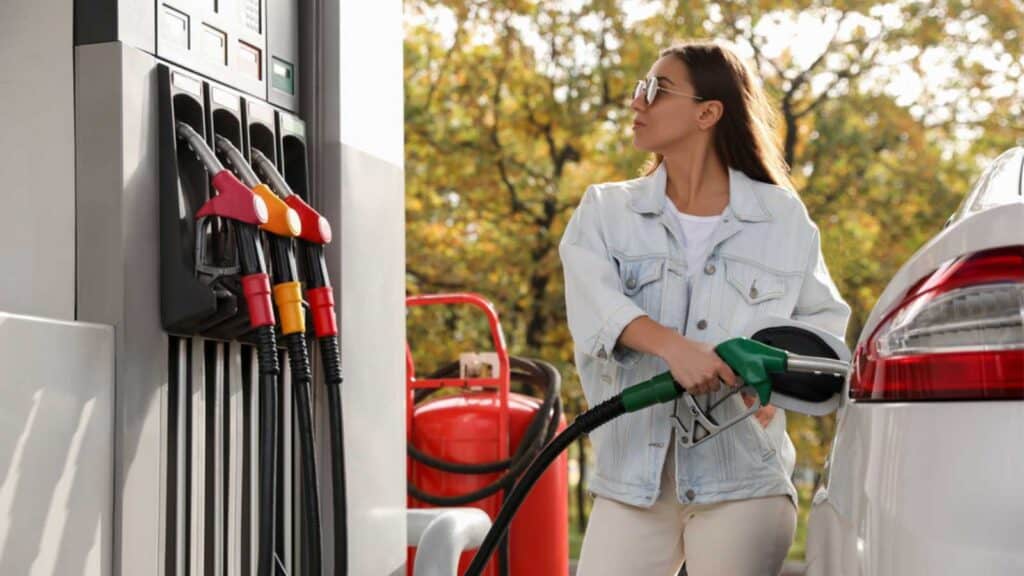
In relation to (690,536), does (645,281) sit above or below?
above

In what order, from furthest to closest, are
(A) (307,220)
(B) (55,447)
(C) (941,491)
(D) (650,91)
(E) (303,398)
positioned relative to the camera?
(D) (650,91), (A) (307,220), (E) (303,398), (B) (55,447), (C) (941,491)

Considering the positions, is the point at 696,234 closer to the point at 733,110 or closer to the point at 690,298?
the point at 690,298

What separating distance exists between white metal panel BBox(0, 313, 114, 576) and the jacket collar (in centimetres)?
149

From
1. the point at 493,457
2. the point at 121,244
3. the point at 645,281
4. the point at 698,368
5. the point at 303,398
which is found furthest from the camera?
the point at 493,457

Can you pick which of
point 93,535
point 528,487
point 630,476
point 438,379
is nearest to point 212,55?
point 93,535

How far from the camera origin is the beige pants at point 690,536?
295 cm

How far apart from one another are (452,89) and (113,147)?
10128 mm

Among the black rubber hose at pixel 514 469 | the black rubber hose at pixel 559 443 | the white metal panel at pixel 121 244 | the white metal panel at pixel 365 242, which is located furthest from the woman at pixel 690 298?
the black rubber hose at pixel 514 469

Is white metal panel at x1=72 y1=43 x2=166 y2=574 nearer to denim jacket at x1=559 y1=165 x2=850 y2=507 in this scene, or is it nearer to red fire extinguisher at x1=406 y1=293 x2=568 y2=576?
denim jacket at x1=559 y1=165 x2=850 y2=507

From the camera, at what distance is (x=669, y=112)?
10.8 feet

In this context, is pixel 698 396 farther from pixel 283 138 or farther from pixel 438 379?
pixel 438 379

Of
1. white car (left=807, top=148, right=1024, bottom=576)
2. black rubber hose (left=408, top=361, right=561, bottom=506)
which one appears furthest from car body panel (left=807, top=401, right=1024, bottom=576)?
black rubber hose (left=408, top=361, right=561, bottom=506)

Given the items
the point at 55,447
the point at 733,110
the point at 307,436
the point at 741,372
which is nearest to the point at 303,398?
the point at 307,436

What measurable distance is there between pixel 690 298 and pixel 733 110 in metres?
0.52
